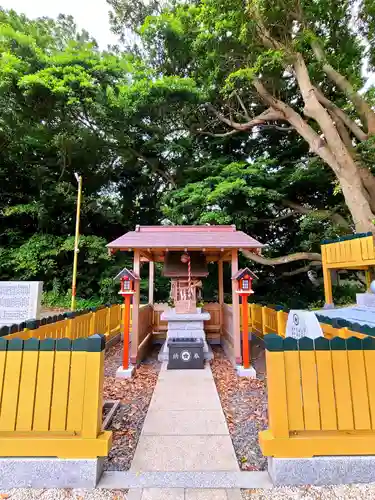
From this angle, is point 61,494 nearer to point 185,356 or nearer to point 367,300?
point 185,356

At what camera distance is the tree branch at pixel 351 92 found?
966 cm

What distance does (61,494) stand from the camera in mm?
2150

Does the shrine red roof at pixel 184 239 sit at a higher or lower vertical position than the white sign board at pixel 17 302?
higher

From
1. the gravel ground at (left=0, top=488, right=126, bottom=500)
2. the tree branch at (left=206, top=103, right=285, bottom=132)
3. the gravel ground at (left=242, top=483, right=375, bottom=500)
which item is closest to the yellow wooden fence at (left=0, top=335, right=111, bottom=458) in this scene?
the gravel ground at (left=0, top=488, right=126, bottom=500)

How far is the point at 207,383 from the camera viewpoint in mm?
4957

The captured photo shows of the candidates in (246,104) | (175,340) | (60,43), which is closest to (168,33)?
(246,104)

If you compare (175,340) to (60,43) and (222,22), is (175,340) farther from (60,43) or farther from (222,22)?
(60,43)

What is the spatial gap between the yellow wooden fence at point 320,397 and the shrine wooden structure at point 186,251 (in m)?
3.71

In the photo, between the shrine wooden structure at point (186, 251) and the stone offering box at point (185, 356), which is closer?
the stone offering box at point (185, 356)

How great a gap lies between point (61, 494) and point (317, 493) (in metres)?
2.15

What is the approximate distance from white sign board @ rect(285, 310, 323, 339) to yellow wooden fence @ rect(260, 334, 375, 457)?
39 cm

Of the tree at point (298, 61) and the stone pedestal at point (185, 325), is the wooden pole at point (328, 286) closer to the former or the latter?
the tree at point (298, 61)

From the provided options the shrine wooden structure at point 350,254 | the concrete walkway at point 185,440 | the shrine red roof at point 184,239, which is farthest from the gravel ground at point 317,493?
the shrine wooden structure at point 350,254

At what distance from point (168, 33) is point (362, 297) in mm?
13776
